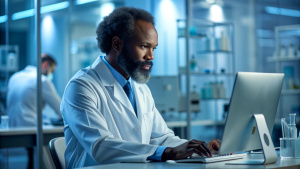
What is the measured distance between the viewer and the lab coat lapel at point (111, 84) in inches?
83.9

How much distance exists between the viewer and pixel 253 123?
1.83 meters

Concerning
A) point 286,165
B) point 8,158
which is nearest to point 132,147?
point 286,165

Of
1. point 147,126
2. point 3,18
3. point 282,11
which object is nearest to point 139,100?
A: point 147,126

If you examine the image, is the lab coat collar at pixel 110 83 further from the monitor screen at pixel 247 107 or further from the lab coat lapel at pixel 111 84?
the monitor screen at pixel 247 107

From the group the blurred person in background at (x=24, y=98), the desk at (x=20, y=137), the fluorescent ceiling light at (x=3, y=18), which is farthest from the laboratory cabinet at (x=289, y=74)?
the fluorescent ceiling light at (x=3, y=18)

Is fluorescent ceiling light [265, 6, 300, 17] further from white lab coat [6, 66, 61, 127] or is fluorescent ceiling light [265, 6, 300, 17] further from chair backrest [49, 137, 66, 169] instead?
chair backrest [49, 137, 66, 169]

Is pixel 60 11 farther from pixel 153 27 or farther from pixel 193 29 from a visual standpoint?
pixel 153 27

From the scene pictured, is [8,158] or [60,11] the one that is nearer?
[8,158]

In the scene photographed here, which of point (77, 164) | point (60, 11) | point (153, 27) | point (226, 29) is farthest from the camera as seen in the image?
point (226, 29)

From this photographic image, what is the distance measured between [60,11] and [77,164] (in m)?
5.32

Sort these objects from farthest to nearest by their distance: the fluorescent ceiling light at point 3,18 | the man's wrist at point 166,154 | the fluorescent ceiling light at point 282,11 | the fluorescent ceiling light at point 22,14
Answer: the fluorescent ceiling light at point 282,11 → the fluorescent ceiling light at point 22,14 → the fluorescent ceiling light at point 3,18 → the man's wrist at point 166,154

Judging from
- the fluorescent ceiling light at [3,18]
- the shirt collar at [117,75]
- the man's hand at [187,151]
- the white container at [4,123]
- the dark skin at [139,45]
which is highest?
the fluorescent ceiling light at [3,18]

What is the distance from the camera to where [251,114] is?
1804 millimetres

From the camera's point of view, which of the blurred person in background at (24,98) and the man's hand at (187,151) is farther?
the blurred person in background at (24,98)
